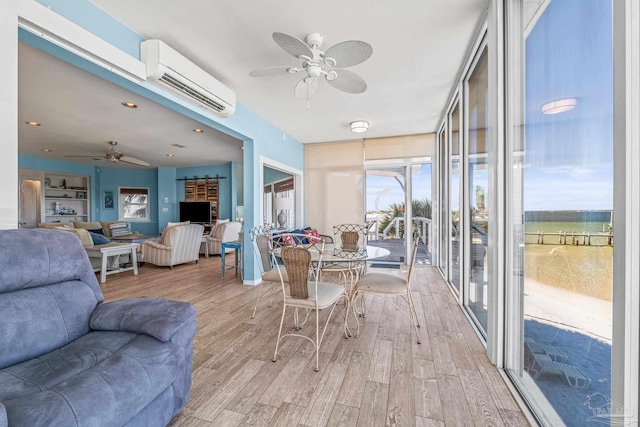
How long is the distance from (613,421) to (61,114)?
6.10m

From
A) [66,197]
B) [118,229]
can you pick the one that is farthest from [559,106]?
[66,197]

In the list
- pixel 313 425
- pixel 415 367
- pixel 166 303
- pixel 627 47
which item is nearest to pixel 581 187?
pixel 627 47

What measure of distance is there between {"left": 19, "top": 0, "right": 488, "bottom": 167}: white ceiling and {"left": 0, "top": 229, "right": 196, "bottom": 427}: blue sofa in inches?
72.5

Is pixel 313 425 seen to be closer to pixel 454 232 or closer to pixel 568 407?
pixel 568 407

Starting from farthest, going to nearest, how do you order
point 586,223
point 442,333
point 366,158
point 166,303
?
point 366,158 → point 442,333 → point 166,303 → point 586,223

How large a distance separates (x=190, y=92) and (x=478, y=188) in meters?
2.89

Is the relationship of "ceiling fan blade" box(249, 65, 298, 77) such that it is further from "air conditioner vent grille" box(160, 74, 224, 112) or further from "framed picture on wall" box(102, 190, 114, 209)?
"framed picture on wall" box(102, 190, 114, 209)

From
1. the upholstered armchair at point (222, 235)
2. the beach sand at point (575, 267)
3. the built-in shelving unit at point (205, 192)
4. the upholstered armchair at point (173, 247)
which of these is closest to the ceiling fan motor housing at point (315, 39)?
the beach sand at point (575, 267)

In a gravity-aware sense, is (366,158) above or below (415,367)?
above

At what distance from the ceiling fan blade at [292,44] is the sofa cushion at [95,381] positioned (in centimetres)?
197

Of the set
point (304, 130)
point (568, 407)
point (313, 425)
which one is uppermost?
A: point (304, 130)

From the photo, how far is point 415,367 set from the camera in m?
1.96

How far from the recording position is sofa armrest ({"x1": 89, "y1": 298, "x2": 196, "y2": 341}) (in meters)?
1.39

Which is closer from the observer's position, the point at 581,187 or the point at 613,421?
the point at 613,421
